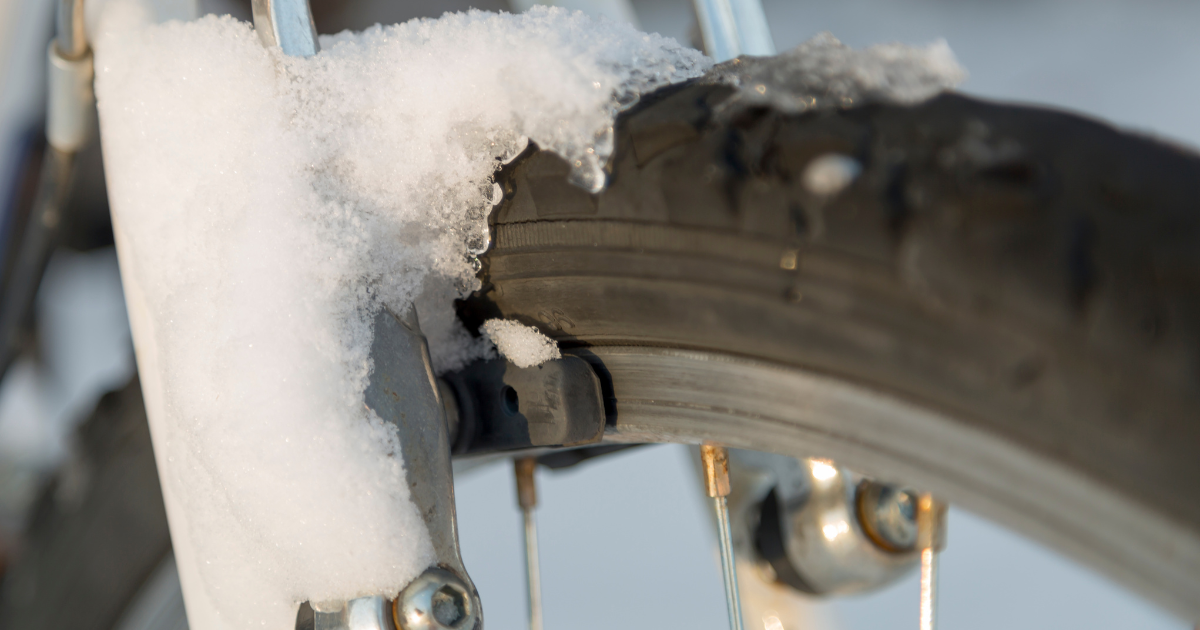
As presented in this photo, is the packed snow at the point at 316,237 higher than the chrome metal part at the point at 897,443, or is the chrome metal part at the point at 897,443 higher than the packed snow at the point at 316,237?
the packed snow at the point at 316,237

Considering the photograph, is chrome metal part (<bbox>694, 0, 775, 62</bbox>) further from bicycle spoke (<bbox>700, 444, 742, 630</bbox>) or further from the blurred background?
bicycle spoke (<bbox>700, 444, 742, 630</bbox>)

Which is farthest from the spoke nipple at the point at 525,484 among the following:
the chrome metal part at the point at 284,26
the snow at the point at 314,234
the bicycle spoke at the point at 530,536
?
the chrome metal part at the point at 284,26

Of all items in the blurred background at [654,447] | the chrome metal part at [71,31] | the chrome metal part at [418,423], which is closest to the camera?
the chrome metal part at [418,423]

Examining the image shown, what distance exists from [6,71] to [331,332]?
368 millimetres

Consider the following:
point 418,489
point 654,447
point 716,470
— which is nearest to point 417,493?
point 418,489

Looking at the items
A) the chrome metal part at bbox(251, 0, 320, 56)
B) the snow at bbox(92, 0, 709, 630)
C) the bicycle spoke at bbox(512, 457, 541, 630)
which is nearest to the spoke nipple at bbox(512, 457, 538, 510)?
the bicycle spoke at bbox(512, 457, 541, 630)

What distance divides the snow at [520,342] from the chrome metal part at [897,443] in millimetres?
13

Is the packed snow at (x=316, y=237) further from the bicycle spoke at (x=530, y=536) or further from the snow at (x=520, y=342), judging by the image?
the bicycle spoke at (x=530, y=536)

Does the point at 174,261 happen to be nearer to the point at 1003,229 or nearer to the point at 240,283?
the point at 240,283

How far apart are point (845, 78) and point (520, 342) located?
0.14 metres

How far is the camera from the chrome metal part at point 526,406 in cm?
29

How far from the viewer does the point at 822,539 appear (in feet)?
1.47

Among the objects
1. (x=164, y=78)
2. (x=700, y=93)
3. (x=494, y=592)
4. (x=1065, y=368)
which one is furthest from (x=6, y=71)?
(x=494, y=592)

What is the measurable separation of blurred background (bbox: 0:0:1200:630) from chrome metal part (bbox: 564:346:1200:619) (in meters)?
0.01
